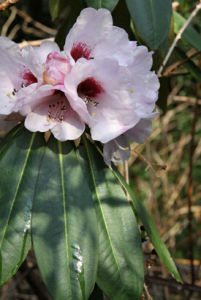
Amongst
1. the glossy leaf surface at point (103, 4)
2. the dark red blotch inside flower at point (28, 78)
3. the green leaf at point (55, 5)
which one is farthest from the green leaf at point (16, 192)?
the green leaf at point (55, 5)

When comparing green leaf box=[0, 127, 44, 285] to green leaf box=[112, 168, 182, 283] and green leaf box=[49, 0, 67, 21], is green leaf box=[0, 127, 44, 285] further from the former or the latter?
green leaf box=[49, 0, 67, 21]

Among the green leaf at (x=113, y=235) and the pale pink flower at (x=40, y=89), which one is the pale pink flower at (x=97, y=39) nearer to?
the pale pink flower at (x=40, y=89)

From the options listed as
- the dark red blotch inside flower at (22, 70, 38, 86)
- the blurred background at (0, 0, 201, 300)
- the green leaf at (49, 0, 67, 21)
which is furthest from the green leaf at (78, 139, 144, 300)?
the blurred background at (0, 0, 201, 300)

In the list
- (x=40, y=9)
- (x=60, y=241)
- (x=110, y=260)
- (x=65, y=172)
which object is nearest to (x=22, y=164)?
(x=65, y=172)

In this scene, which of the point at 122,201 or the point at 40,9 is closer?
the point at 122,201

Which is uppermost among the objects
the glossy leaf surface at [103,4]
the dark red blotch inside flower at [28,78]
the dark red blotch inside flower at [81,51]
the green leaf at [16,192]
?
the glossy leaf surface at [103,4]

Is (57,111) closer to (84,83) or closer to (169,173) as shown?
(84,83)

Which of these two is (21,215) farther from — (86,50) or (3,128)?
(86,50)
